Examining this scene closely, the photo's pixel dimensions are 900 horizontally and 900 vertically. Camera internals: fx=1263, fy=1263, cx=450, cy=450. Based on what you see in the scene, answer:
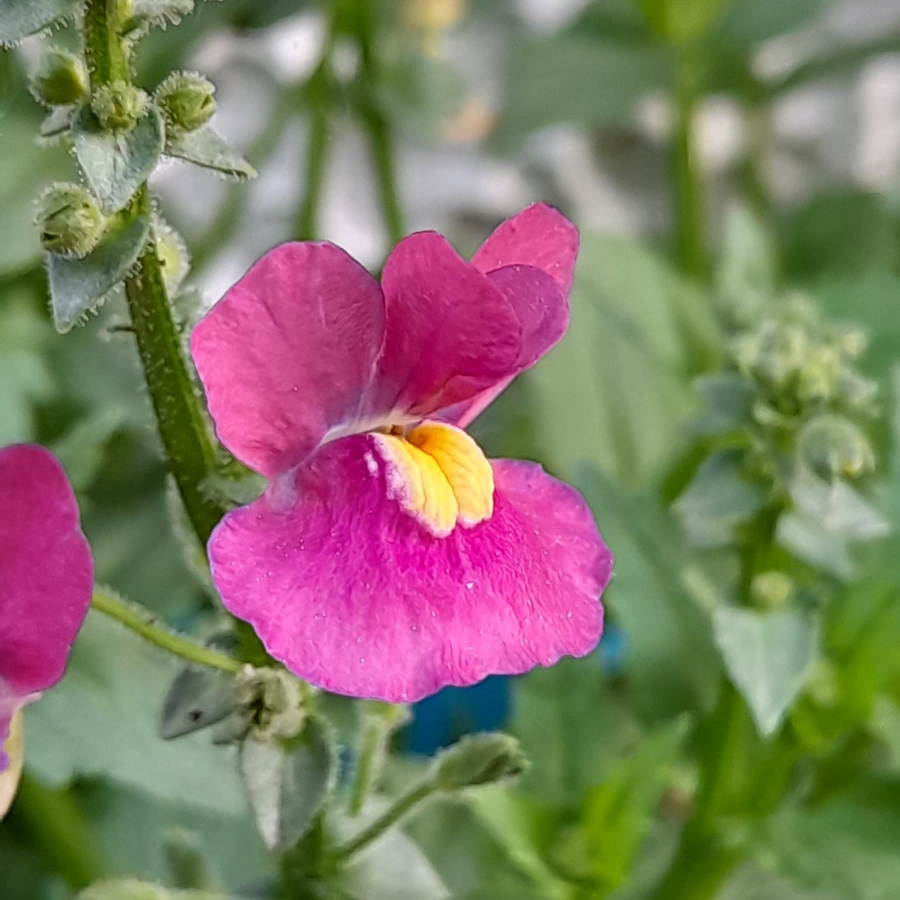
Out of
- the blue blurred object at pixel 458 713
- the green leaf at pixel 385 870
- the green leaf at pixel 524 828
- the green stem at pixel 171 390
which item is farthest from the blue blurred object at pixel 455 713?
the green stem at pixel 171 390

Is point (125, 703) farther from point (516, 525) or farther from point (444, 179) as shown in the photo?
point (444, 179)

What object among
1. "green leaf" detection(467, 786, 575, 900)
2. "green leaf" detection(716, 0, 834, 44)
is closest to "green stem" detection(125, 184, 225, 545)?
"green leaf" detection(467, 786, 575, 900)

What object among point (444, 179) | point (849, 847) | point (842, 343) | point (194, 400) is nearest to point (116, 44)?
point (194, 400)

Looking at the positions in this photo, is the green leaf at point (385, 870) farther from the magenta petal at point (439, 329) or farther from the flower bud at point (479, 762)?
the magenta petal at point (439, 329)

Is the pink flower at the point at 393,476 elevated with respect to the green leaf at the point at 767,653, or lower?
elevated

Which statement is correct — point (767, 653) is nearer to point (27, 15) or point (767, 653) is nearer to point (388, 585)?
point (388, 585)

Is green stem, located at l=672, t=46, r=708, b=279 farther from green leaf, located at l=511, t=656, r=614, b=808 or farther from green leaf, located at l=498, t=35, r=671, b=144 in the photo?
green leaf, located at l=511, t=656, r=614, b=808

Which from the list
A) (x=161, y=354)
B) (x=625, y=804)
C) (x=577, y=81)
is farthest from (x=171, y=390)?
(x=577, y=81)
